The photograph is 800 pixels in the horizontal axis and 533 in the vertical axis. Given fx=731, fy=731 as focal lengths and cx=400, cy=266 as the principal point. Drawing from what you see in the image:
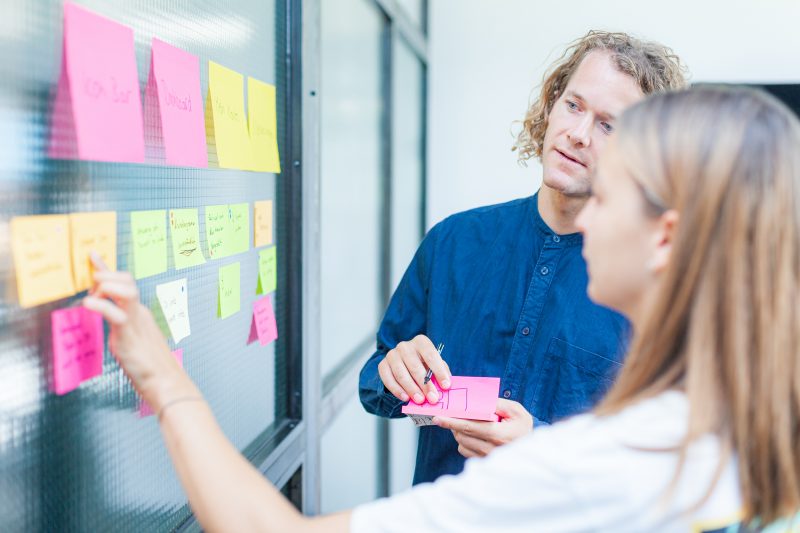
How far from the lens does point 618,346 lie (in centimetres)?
117

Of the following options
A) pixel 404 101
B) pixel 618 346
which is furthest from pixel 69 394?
pixel 404 101

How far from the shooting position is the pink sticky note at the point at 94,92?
2.08ft

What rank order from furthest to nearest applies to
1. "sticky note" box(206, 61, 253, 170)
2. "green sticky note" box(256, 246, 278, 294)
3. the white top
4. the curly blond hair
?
1. the curly blond hair
2. "green sticky note" box(256, 246, 278, 294)
3. "sticky note" box(206, 61, 253, 170)
4. the white top

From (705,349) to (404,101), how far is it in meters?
2.07

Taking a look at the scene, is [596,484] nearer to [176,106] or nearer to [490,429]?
[490,429]

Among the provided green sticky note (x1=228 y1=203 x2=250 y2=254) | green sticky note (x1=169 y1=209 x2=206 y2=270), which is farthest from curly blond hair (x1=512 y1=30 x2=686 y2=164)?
green sticky note (x1=169 y1=209 x2=206 y2=270)

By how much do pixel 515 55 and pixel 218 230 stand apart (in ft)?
6.95

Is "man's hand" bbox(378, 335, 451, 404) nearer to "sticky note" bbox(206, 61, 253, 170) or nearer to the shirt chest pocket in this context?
the shirt chest pocket

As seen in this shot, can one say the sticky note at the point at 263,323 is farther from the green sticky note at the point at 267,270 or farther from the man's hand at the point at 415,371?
the man's hand at the point at 415,371

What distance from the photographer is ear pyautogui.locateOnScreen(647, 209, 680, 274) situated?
0.63m

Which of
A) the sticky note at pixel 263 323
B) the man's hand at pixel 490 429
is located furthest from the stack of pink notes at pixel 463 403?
the sticky note at pixel 263 323

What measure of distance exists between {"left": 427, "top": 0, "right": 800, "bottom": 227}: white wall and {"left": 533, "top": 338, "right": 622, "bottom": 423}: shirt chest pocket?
1.77m

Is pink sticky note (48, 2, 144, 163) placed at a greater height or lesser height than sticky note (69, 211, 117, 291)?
greater

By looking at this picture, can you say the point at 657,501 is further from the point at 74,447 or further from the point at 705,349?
the point at 74,447
